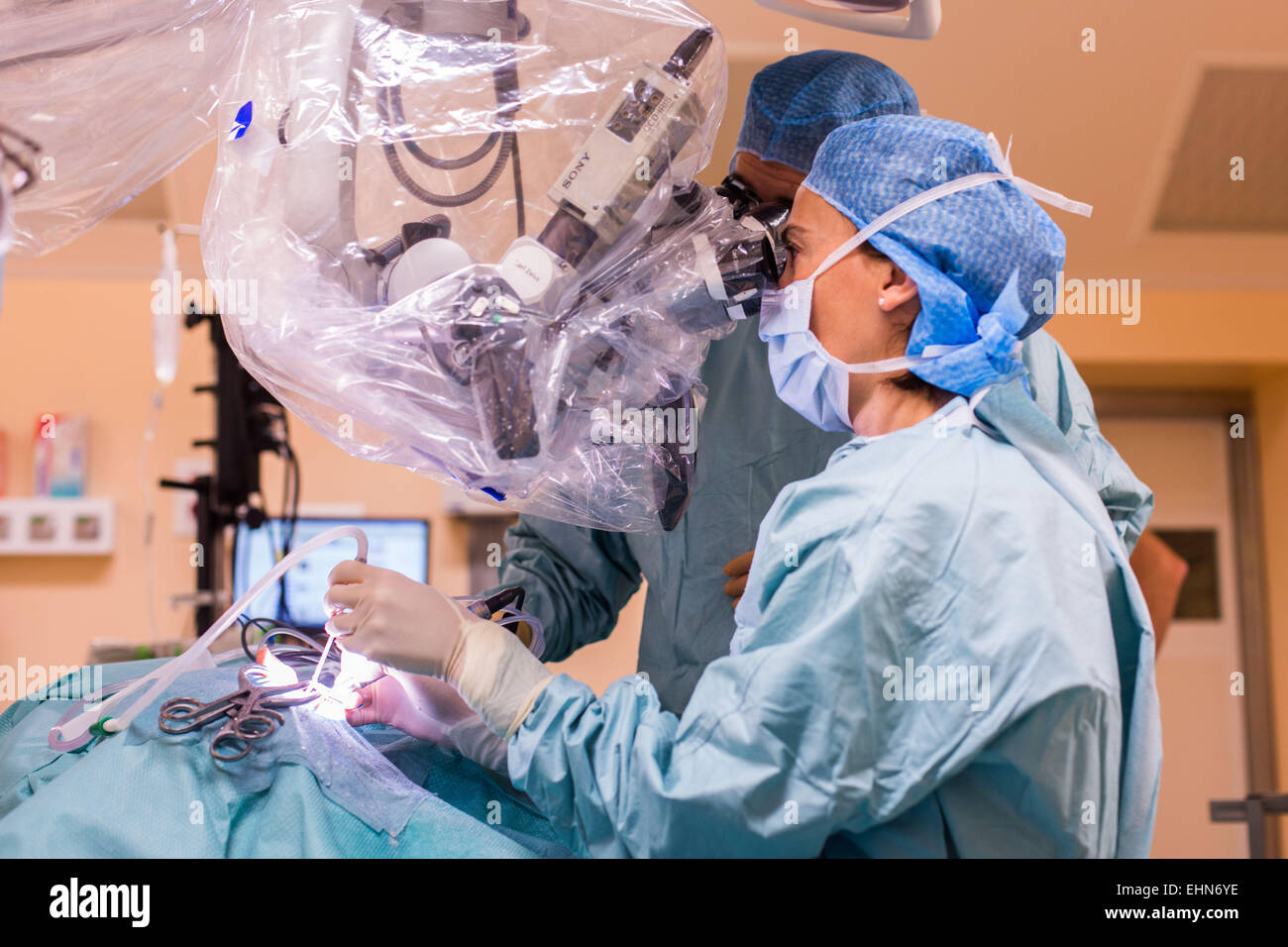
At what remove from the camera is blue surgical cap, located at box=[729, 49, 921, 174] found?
1.39m

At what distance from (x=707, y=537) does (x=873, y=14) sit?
0.75m

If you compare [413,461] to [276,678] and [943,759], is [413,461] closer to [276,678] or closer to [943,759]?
[276,678]

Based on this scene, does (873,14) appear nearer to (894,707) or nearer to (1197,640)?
(894,707)

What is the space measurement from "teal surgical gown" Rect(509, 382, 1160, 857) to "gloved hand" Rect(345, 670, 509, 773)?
191mm

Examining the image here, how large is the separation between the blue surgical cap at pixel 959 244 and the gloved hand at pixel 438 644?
0.53 metres

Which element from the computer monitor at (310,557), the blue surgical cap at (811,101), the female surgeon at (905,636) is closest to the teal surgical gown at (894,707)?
the female surgeon at (905,636)

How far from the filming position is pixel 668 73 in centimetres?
102

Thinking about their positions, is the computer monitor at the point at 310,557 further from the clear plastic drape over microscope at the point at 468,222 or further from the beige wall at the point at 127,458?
the clear plastic drape over microscope at the point at 468,222

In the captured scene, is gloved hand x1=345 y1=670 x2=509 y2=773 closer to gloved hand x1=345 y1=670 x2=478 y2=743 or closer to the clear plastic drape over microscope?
gloved hand x1=345 y1=670 x2=478 y2=743

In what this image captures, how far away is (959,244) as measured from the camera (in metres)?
1.05

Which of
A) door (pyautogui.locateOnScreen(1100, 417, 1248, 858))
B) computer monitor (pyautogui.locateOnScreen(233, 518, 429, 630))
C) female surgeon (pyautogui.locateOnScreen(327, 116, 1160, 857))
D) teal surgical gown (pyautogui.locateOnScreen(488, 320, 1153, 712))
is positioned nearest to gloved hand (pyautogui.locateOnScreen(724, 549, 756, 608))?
teal surgical gown (pyautogui.locateOnScreen(488, 320, 1153, 712))

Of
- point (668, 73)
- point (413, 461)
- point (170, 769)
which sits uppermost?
point (668, 73)
